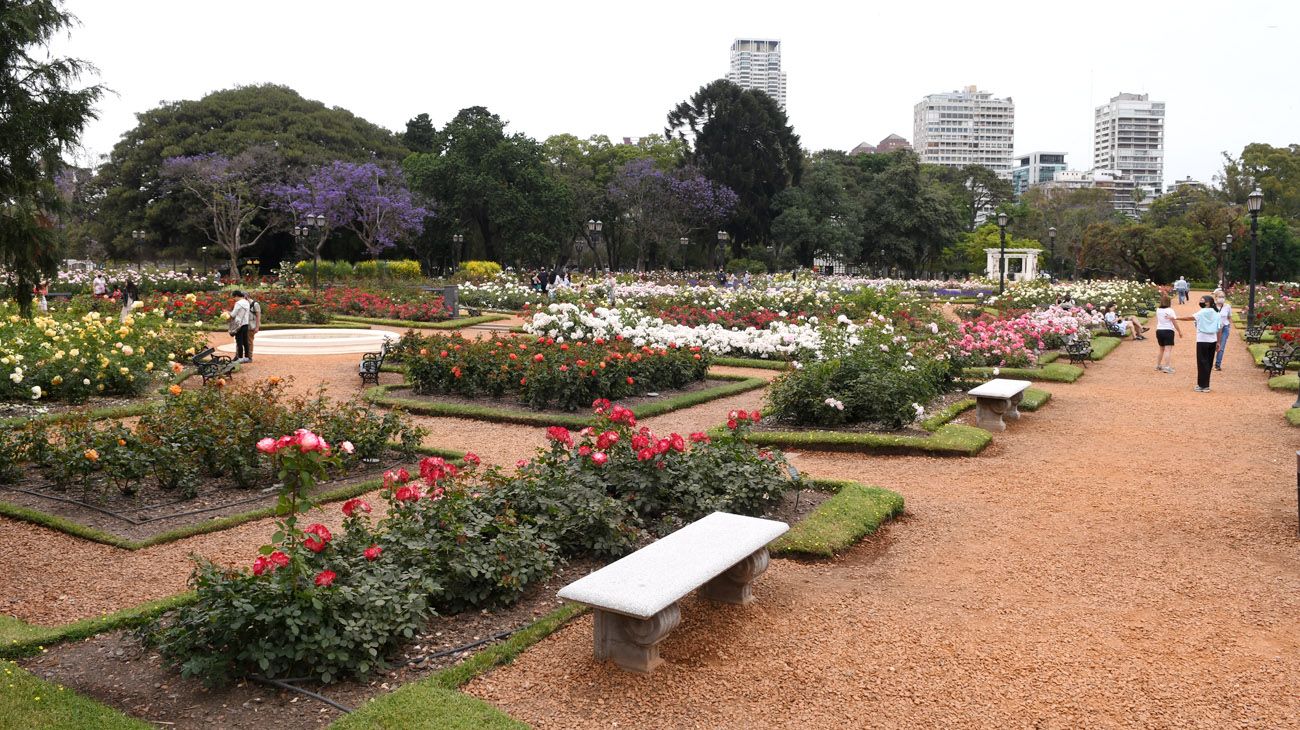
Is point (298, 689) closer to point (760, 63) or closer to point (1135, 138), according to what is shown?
point (760, 63)

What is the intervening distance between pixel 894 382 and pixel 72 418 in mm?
7269

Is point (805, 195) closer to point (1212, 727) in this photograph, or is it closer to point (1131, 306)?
point (1131, 306)

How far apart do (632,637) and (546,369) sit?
6.92 m

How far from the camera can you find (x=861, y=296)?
768 inches

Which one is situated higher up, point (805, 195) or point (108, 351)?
point (805, 195)

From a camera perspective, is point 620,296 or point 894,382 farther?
point 620,296

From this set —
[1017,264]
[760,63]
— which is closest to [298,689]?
[1017,264]

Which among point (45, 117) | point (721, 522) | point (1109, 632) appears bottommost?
point (1109, 632)

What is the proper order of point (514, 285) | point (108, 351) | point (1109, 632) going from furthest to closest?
point (514, 285)
point (108, 351)
point (1109, 632)

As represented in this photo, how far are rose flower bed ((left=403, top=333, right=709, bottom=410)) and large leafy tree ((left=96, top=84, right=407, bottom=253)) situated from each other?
3132 cm

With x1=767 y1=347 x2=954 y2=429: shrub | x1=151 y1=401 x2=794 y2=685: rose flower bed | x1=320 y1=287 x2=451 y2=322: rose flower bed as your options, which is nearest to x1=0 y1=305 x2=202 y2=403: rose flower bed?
x1=151 y1=401 x2=794 y2=685: rose flower bed

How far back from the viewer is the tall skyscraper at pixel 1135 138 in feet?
570

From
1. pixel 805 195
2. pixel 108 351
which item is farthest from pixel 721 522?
pixel 805 195

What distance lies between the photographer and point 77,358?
1065cm
